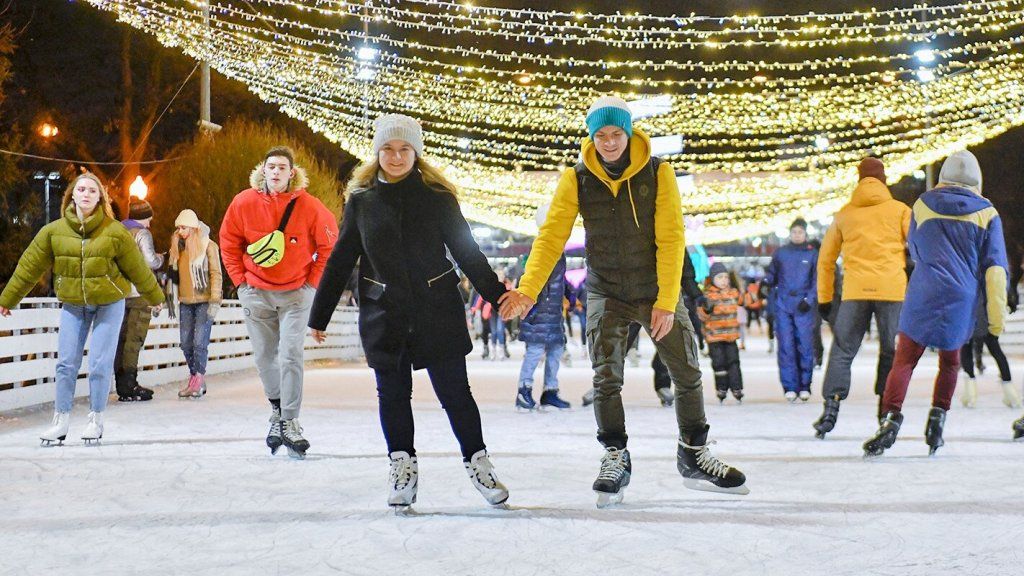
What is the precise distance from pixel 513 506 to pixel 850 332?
3137 millimetres

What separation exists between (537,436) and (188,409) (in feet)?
11.1

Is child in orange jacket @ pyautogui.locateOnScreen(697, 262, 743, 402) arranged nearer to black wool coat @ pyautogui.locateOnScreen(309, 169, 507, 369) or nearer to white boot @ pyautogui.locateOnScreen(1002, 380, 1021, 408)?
white boot @ pyautogui.locateOnScreen(1002, 380, 1021, 408)

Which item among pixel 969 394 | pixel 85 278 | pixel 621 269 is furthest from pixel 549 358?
pixel 621 269

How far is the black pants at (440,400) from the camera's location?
4762 mm

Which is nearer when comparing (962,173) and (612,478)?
(612,478)

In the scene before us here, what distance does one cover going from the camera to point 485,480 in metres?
4.67

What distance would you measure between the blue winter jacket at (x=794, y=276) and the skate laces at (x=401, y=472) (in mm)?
5747

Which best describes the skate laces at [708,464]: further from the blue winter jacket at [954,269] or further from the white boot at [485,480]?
the blue winter jacket at [954,269]

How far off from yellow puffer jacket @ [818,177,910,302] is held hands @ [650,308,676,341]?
239 centimetres

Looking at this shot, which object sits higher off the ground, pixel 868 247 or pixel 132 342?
pixel 868 247

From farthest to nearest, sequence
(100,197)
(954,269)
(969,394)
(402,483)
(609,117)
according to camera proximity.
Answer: (969,394), (100,197), (954,269), (609,117), (402,483)

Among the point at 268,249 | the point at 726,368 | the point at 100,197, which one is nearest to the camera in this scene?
the point at 268,249

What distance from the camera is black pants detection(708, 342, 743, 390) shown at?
9984mm

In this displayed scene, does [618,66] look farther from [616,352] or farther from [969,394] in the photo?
[616,352]
